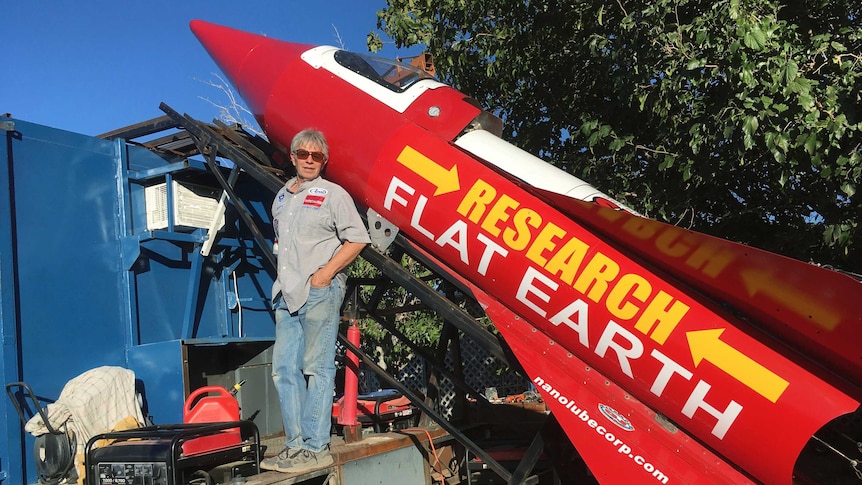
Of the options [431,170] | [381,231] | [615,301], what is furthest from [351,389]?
[615,301]

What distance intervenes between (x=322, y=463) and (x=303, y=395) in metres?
0.40

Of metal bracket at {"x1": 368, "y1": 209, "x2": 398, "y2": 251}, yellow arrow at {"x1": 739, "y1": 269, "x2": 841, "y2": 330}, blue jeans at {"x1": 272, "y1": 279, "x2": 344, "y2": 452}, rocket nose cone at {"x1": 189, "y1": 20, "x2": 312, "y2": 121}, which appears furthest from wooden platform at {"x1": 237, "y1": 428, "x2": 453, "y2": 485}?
rocket nose cone at {"x1": 189, "y1": 20, "x2": 312, "y2": 121}

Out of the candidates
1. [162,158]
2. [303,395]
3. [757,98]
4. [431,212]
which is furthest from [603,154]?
[162,158]

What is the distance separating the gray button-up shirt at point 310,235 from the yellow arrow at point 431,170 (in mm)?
475

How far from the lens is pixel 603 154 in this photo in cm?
596

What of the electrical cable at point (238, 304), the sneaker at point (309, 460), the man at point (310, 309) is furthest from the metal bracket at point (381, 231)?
the electrical cable at point (238, 304)

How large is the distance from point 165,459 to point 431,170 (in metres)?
2.18

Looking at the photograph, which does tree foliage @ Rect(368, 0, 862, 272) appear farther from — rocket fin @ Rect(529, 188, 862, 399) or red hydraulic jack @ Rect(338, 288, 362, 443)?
red hydraulic jack @ Rect(338, 288, 362, 443)

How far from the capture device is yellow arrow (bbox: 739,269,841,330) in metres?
2.93

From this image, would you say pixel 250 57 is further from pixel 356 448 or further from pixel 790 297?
pixel 790 297

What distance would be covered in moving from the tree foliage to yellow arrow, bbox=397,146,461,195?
1.71 m

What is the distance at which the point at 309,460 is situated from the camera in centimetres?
377

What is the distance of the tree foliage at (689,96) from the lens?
12.8ft

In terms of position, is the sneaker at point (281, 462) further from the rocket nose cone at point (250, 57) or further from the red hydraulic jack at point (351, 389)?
the rocket nose cone at point (250, 57)
